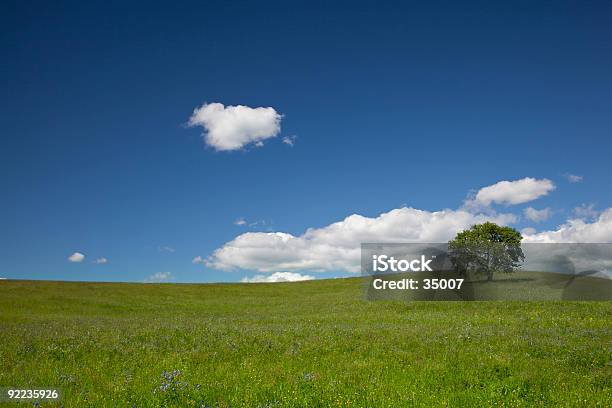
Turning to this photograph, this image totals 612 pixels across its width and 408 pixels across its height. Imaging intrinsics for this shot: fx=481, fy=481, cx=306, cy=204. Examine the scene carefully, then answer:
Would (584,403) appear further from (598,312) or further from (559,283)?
(559,283)

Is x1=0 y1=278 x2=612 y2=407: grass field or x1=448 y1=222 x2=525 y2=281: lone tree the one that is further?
x1=448 y1=222 x2=525 y2=281: lone tree

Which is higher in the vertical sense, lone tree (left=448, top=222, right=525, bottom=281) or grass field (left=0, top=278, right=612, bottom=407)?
lone tree (left=448, top=222, right=525, bottom=281)

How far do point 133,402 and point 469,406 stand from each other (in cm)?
647

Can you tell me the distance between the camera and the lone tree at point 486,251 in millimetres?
52062

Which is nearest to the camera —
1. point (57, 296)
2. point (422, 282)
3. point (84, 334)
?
point (84, 334)

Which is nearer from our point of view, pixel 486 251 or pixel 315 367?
pixel 315 367

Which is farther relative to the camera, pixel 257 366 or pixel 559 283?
pixel 559 283

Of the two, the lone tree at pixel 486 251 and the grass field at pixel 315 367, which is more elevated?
the lone tree at pixel 486 251

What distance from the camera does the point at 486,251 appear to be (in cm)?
5941

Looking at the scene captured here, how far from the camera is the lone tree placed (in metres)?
52.1

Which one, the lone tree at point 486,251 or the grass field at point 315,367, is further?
the lone tree at point 486,251

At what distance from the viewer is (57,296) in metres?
53.9

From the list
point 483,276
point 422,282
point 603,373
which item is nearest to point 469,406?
point 603,373

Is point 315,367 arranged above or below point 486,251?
below
